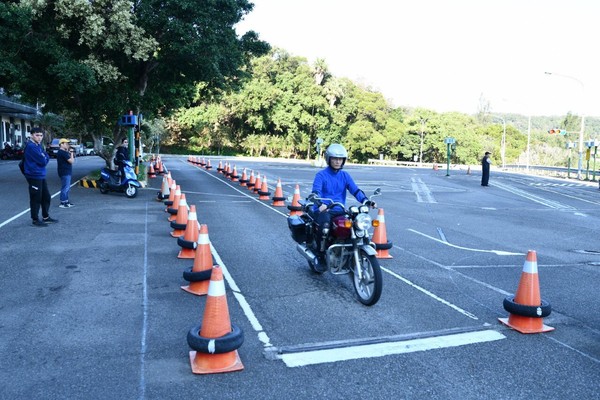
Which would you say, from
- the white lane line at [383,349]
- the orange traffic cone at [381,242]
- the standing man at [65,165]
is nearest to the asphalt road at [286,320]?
the white lane line at [383,349]

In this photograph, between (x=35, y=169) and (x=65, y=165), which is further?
(x=65, y=165)

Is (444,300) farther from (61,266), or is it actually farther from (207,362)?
(61,266)

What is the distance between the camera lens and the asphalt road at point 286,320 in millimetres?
4043

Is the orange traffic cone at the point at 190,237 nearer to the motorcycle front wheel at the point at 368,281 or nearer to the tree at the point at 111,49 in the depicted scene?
the motorcycle front wheel at the point at 368,281

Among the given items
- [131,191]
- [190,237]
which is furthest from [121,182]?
[190,237]

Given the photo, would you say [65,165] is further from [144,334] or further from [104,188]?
[144,334]

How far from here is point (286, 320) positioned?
545cm

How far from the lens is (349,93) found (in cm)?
7819

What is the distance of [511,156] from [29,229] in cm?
10044

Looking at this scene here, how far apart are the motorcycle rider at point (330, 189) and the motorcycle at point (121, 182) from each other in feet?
36.5

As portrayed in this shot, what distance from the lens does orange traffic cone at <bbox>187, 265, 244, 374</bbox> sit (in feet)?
13.8

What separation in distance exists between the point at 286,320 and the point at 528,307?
8.05 feet

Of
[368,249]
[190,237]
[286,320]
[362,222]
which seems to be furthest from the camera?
[190,237]

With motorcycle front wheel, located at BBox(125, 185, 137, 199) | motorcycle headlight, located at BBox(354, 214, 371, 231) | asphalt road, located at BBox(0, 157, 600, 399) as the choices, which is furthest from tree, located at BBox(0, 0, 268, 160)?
motorcycle headlight, located at BBox(354, 214, 371, 231)
